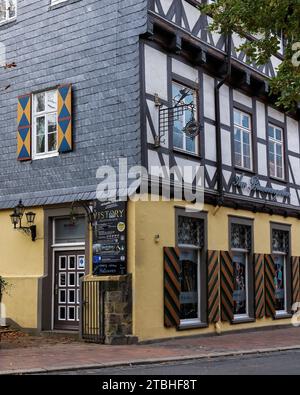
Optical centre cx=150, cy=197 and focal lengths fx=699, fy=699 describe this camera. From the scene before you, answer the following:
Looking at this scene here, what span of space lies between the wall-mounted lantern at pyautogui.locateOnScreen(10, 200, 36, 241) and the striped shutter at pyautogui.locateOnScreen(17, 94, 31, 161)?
132cm

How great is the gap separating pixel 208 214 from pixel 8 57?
6.85m

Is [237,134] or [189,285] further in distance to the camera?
[237,134]

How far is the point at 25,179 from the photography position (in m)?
18.1

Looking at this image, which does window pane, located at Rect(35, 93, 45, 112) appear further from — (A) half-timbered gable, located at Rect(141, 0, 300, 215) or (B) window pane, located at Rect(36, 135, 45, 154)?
(A) half-timbered gable, located at Rect(141, 0, 300, 215)

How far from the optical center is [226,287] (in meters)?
18.7

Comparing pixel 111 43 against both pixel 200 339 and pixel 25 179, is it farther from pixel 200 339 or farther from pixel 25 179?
pixel 200 339

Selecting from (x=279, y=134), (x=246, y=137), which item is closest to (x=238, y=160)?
(x=246, y=137)

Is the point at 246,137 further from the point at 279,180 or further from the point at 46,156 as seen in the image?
the point at 46,156

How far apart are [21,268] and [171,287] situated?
4.01 metres

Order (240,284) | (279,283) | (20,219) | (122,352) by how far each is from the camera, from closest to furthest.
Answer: (122,352) → (20,219) → (240,284) → (279,283)

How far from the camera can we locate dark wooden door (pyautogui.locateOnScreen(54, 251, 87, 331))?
1689cm

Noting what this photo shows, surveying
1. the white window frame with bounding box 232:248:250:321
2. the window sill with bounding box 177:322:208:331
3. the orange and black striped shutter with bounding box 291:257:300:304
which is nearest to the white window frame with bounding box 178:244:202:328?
the window sill with bounding box 177:322:208:331
